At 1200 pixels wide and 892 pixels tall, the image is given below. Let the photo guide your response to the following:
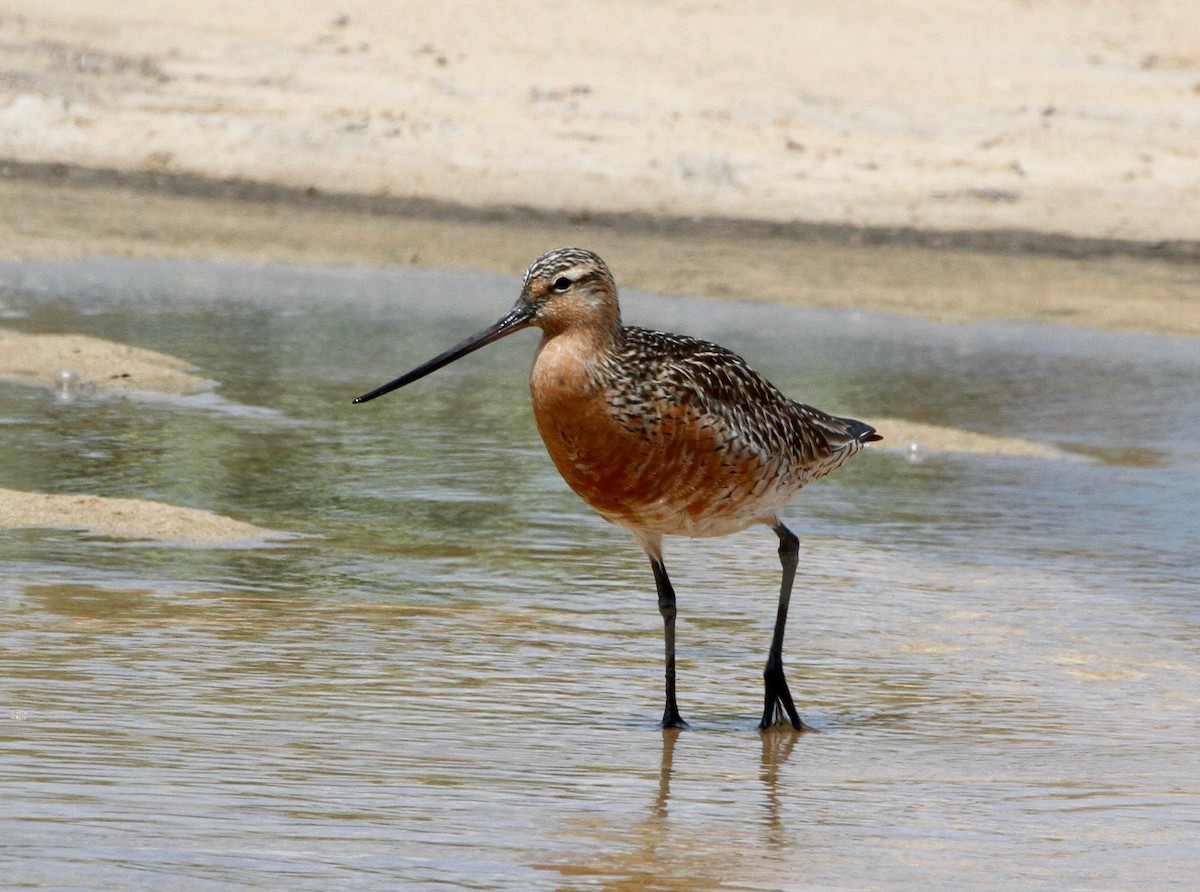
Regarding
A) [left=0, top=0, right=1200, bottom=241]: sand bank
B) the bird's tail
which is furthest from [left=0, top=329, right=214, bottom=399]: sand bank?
[left=0, top=0, right=1200, bottom=241]: sand bank

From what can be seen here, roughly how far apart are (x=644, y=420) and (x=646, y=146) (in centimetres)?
1545

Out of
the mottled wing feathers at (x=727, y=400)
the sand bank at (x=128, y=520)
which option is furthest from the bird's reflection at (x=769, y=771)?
the sand bank at (x=128, y=520)

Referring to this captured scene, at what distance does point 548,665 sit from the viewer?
235 inches

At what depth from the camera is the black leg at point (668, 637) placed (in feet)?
17.9

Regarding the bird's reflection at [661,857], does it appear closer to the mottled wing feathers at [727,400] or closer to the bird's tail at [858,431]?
the mottled wing feathers at [727,400]

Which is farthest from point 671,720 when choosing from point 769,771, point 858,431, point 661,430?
point 858,431

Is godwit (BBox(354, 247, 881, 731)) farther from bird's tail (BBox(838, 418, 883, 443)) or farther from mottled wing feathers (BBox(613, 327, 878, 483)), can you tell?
bird's tail (BBox(838, 418, 883, 443))

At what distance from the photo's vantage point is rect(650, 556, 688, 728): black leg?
17.9 ft

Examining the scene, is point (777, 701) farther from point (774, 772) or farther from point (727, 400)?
point (727, 400)

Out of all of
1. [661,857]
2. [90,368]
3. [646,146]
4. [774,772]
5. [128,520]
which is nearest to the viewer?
[661,857]

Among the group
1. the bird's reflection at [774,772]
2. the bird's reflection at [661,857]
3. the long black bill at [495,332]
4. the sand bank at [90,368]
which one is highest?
the long black bill at [495,332]

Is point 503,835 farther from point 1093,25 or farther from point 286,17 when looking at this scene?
point 1093,25

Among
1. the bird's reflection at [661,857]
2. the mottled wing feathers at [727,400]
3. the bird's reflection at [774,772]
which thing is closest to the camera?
the bird's reflection at [661,857]

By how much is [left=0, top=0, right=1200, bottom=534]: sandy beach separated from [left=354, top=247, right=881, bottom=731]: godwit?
34.0 ft
